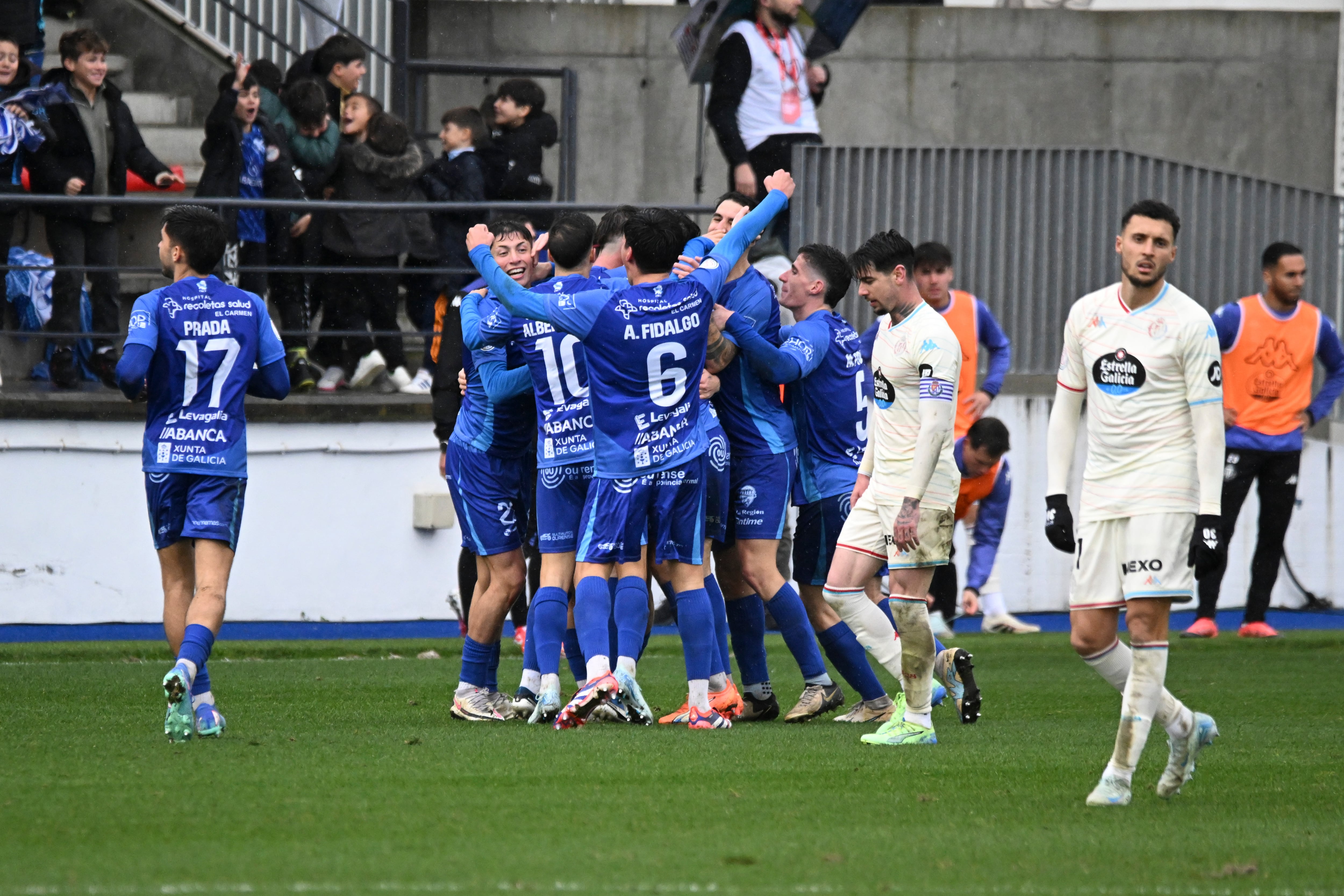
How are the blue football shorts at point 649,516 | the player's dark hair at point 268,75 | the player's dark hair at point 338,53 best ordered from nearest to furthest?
the blue football shorts at point 649,516 < the player's dark hair at point 268,75 < the player's dark hair at point 338,53

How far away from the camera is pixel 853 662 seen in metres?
8.18

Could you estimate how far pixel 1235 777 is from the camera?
21.4 ft

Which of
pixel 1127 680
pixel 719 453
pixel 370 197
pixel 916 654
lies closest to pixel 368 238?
pixel 370 197

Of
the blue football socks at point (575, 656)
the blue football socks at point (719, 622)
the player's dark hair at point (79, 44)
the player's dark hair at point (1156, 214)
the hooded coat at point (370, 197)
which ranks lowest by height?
the blue football socks at point (575, 656)

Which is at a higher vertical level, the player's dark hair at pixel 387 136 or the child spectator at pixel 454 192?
the player's dark hair at pixel 387 136

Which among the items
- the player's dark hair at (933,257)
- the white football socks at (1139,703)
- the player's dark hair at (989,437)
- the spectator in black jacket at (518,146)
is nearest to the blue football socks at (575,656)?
the white football socks at (1139,703)

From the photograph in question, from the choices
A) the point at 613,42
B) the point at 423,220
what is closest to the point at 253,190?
the point at 423,220

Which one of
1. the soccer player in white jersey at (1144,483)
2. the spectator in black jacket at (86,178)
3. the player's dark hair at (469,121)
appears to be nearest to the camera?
the soccer player in white jersey at (1144,483)

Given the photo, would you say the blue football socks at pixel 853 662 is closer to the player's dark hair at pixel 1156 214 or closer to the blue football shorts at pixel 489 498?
the blue football shorts at pixel 489 498

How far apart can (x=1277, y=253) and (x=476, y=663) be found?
706 cm

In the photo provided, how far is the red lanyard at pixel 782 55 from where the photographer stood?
45.6 ft

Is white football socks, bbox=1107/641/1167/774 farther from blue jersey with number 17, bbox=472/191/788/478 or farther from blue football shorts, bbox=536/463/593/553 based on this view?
blue football shorts, bbox=536/463/593/553

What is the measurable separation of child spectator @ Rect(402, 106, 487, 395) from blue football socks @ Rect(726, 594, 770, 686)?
6098 mm

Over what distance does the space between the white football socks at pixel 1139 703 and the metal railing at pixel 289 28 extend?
40.4ft
